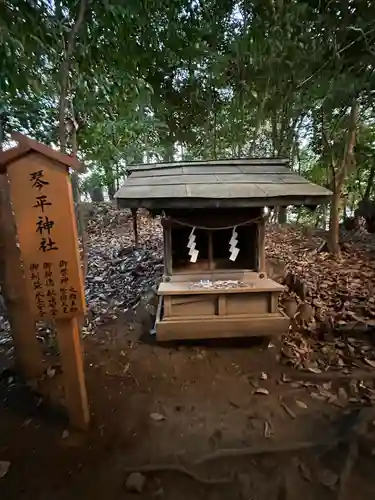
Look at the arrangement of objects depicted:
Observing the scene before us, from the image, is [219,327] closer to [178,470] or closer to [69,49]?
[178,470]

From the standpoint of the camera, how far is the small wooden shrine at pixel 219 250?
3.64 meters

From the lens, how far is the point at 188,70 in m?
9.16

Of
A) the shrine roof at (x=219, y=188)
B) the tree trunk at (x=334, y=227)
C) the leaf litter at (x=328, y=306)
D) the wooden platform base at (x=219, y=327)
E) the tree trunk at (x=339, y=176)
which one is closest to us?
the shrine roof at (x=219, y=188)

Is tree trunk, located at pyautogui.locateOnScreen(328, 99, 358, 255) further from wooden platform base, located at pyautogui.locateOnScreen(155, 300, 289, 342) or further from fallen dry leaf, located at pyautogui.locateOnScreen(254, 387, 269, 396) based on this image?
fallen dry leaf, located at pyautogui.locateOnScreen(254, 387, 269, 396)

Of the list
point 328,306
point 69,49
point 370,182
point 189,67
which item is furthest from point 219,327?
point 370,182

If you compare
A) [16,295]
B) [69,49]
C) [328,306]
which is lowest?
[328,306]

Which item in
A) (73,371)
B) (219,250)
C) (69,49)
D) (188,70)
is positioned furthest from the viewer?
(188,70)

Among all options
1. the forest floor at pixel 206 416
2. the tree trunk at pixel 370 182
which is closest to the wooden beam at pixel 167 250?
the forest floor at pixel 206 416

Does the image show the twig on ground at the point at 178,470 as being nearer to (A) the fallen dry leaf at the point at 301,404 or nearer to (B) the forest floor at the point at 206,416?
(B) the forest floor at the point at 206,416

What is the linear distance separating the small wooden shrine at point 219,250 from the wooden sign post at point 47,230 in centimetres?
113

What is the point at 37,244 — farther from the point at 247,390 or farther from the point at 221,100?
the point at 221,100

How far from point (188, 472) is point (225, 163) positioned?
3751 millimetres

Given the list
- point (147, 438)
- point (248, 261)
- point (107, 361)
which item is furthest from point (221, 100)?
point (147, 438)

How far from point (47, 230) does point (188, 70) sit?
327 inches
